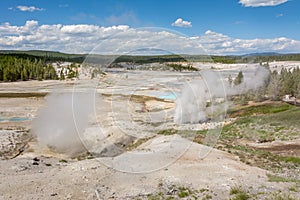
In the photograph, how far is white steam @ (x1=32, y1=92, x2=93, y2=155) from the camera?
70.4ft

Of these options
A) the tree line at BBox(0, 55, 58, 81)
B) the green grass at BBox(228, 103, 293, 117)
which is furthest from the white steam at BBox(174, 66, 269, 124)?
the tree line at BBox(0, 55, 58, 81)

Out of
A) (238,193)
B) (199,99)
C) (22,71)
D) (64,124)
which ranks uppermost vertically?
(22,71)

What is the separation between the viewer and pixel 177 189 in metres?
11.0

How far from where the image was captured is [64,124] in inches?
945

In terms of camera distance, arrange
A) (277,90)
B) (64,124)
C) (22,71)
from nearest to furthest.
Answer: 1. (64,124)
2. (277,90)
3. (22,71)

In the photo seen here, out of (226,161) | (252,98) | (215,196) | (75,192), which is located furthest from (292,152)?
(252,98)

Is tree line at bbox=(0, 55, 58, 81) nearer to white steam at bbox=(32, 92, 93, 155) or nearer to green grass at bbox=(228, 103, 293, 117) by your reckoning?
white steam at bbox=(32, 92, 93, 155)

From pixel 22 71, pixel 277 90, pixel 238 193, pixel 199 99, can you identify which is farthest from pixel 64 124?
pixel 22 71

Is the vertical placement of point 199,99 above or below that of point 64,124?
above

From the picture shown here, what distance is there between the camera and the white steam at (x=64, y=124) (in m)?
21.5

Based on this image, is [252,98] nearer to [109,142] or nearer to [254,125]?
[254,125]

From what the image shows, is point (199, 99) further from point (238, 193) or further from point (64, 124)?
point (238, 193)

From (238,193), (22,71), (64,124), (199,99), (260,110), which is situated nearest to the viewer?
(238,193)

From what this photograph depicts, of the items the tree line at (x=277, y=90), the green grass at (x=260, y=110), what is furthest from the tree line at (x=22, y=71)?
the green grass at (x=260, y=110)
